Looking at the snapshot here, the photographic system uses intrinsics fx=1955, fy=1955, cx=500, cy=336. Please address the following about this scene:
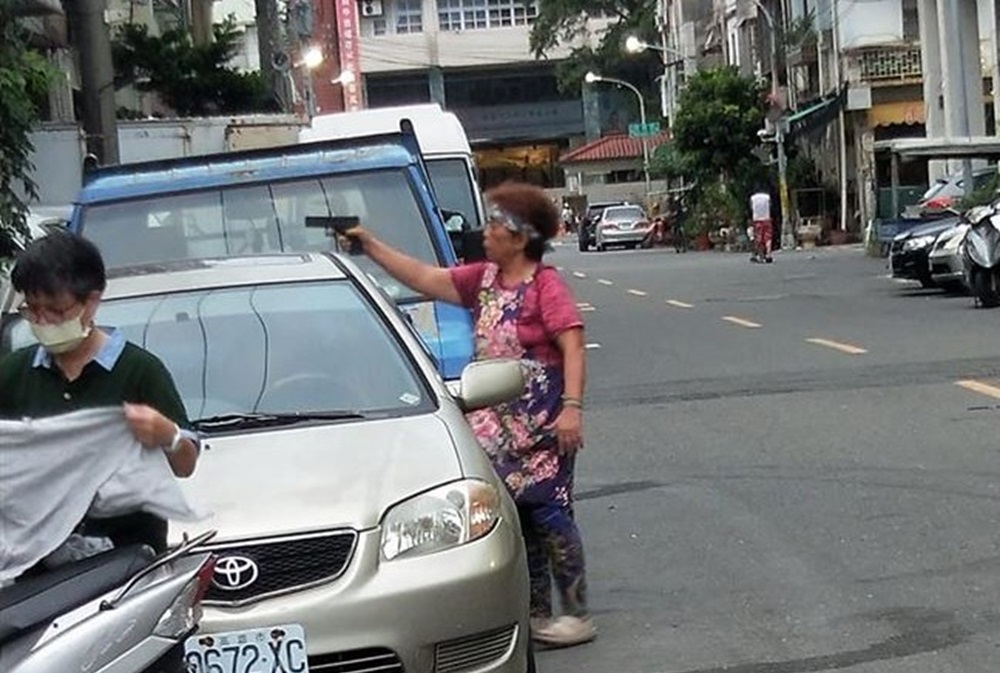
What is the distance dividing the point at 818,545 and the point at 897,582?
0.86 meters

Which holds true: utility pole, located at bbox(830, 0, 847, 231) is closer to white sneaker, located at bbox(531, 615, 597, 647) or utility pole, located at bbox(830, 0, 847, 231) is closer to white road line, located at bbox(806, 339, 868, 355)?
white road line, located at bbox(806, 339, 868, 355)

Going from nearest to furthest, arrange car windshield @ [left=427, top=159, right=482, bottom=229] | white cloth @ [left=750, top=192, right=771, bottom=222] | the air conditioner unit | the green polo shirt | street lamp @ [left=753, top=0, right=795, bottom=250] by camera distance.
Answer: the green polo shirt, car windshield @ [left=427, top=159, right=482, bottom=229], white cloth @ [left=750, top=192, right=771, bottom=222], street lamp @ [left=753, top=0, right=795, bottom=250], the air conditioner unit

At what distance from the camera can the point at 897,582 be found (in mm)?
8109

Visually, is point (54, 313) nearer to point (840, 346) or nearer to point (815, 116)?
point (840, 346)

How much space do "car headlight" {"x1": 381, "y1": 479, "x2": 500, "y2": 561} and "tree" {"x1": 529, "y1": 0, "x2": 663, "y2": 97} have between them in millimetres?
70100

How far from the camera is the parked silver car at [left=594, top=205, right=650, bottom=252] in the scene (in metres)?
61.4

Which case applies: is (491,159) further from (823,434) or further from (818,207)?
(823,434)

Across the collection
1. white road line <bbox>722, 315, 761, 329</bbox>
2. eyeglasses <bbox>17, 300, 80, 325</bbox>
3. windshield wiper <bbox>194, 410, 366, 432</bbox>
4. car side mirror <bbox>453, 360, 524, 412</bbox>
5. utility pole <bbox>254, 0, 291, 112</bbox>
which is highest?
utility pole <bbox>254, 0, 291, 112</bbox>

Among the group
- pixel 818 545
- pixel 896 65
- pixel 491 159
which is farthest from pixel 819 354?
pixel 491 159

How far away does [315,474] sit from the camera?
19.4ft

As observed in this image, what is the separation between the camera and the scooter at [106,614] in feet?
13.0

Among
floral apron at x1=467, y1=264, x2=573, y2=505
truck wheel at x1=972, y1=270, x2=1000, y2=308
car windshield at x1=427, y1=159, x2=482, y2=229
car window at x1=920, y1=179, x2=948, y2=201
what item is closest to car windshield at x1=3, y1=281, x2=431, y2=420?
floral apron at x1=467, y1=264, x2=573, y2=505

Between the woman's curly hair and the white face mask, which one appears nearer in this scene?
the white face mask

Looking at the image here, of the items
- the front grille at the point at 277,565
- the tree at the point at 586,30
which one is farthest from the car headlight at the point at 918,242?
the tree at the point at 586,30
